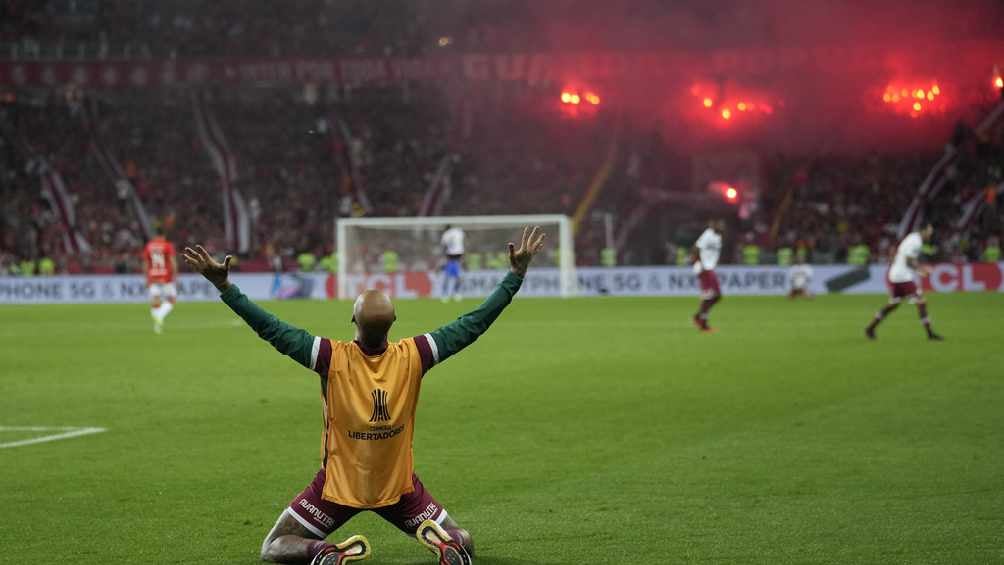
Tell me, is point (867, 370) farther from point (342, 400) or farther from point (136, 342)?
point (136, 342)

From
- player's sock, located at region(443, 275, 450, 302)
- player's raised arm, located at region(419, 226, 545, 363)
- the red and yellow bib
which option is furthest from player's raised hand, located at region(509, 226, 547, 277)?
player's sock, located at region(443, 275, 450, 302)

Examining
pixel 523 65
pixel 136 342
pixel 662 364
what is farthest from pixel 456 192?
pixel 662 364

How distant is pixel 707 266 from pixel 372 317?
18.5 meters

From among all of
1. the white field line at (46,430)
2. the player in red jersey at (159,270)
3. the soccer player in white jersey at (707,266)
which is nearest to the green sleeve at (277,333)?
the white field line at (46,430)

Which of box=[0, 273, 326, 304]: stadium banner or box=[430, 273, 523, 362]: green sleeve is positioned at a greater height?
box=[430, 273, 523, 362]: green sleeve

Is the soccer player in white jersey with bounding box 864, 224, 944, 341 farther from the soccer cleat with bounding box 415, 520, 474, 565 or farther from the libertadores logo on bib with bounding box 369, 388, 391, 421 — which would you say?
the libertadores logo on bib with bounding box 369, 388, 391, 421

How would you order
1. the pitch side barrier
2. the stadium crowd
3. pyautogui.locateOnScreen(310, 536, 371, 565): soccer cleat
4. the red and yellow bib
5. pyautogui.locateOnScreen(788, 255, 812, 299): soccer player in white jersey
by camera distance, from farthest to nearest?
the stadium crowd → the pitch side barrier → pyautogui.locateOnScreen(788, 255, 812, 299): soccer player in white jersey → the red and yellow bib → pyautogui.locateOnScreen(310, 536, 371, 565): soccer cleat

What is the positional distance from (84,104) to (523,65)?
19.4 meters

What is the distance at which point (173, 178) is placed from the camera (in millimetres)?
52625

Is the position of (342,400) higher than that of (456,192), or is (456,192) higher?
(456,192)

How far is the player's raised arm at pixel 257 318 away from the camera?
19.5 ft

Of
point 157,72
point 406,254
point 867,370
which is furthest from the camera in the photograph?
point 157,72

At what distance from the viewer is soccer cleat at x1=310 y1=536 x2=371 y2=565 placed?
588 centimetres

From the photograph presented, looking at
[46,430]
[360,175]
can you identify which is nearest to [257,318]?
[46,430]
